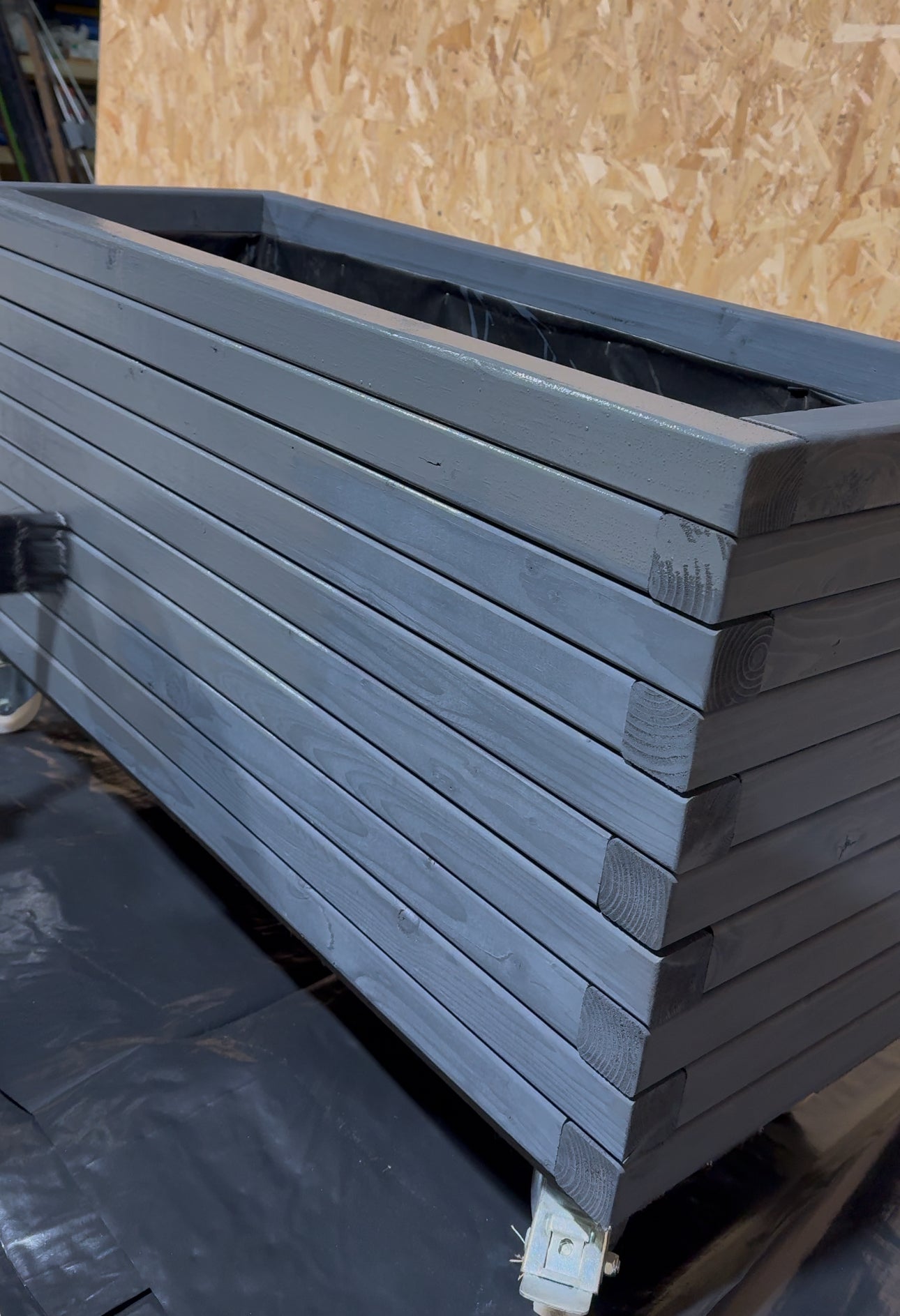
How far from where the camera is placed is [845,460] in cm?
96

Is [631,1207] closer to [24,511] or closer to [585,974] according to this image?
[585,974]

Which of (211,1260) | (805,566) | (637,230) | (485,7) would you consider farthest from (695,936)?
(485,7)

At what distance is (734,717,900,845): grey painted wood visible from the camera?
1050mm

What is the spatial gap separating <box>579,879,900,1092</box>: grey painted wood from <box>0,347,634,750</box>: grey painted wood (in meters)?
0.27

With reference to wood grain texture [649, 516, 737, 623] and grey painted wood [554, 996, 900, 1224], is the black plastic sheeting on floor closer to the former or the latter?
grey painted wood [554, 996, 900, 1224]

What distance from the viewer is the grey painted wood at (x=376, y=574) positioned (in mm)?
1043

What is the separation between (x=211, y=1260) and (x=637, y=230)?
1.81 metres

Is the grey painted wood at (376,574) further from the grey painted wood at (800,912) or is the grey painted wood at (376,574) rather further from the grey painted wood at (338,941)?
the grey painted wood at (338,941)

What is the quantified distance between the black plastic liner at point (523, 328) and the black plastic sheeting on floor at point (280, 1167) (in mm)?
910

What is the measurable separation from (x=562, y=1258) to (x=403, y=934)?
0.36 m

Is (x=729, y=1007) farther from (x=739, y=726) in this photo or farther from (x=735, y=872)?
(x=739, y=726)

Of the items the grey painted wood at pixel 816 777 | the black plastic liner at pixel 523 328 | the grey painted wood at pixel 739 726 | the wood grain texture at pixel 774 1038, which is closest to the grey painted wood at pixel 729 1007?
the wood grain texture at pixel 774 1038

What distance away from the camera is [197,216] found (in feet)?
7.02

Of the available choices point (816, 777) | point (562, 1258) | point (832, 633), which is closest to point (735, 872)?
point (816, 777)
